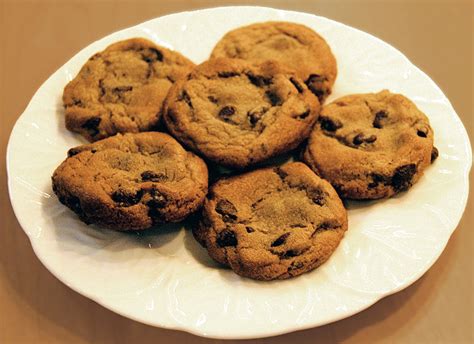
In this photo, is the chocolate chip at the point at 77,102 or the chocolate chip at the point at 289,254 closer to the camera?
the chocolate chip at the point at 289,254

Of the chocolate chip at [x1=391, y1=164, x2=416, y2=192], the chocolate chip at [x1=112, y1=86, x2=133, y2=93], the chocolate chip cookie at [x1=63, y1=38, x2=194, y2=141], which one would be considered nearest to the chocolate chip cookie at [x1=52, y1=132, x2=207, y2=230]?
the chocolate chip cookie at [x1=63, y1=38, x2=194, y2=141]

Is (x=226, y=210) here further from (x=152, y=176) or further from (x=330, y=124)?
(x=330, y=124)

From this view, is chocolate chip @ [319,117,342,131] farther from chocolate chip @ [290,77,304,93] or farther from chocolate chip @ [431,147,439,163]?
chocolate chip @ [431,147,439,163]

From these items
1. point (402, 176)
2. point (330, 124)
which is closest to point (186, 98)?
point (330, 124)

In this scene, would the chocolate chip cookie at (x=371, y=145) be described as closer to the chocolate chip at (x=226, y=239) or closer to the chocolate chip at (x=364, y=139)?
the chocolate chip at (x=364, y=139)

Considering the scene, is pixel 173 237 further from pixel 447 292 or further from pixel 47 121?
pixel 447 292

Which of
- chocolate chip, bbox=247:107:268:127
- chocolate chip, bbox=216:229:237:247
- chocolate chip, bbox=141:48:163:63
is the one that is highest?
chocolate chip, bbox=141:48:163:63

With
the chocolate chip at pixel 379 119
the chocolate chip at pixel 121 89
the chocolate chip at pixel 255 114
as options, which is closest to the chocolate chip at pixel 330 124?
the chocolate chip at pixel 379 119

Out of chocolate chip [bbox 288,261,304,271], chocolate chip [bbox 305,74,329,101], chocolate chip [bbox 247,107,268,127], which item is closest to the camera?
chocolate chip [bbox 288,261,304,271]
